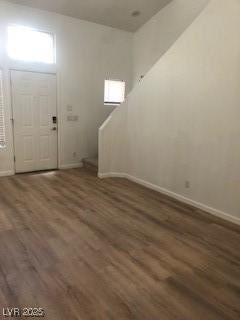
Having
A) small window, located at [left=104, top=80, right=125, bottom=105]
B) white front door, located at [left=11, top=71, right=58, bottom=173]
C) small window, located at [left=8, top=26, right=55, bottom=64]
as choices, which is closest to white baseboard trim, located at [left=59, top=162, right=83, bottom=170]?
white front door, located at [left=11, top=71, right=58, bottom=173]

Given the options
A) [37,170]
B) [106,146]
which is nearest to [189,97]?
[106,146]

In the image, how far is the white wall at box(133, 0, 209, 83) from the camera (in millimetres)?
5387

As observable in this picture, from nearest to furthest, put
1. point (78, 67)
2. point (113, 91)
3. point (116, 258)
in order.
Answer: point (116, 258), point (78, 67), point (113, 91)

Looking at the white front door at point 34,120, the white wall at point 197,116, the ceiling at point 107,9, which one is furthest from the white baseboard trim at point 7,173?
the ceiling at point 107,9

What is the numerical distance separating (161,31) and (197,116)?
130 inches

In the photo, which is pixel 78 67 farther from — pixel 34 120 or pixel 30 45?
pixel 34 120

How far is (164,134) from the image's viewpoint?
4.41 metres

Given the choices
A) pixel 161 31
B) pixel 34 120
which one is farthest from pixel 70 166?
pixel 161 31

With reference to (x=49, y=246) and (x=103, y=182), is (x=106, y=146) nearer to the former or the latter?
(x=103, y=182)

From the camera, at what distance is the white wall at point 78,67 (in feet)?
17.2

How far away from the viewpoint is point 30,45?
539 centimetres

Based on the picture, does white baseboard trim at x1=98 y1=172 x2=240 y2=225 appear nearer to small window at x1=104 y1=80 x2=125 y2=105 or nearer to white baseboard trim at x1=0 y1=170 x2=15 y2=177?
white baseboard trim at x1=0 y1=170 x2=15 y2=177

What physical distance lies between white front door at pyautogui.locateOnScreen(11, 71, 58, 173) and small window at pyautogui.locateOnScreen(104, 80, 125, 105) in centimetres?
146

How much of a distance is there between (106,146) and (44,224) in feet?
8.18
